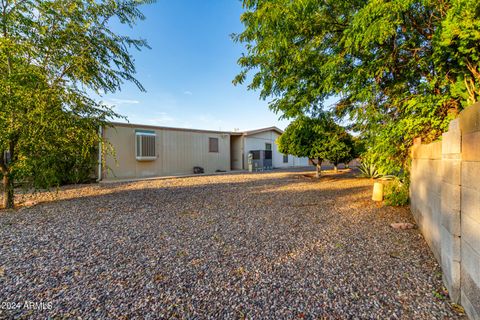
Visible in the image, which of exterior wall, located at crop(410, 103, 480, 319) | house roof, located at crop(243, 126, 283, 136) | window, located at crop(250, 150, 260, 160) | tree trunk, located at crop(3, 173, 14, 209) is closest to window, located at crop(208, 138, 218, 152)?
house roof, located at crop(243, 126, 283, 136)

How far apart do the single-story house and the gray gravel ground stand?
197 inches

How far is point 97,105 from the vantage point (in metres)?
5.11

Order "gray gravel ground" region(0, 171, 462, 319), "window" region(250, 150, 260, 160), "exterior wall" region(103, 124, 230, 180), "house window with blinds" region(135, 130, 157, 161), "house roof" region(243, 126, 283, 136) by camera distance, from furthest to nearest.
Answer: "house roof" region(243, 126, 283, 136) → "window" region(250, 150, 260, 160) → "house window with blinds" region(135, 130, 157, 161) → "exterior wall" region(103, 124, 230, 180) → "gray gravel ground" region(0, 171, 462, 319)

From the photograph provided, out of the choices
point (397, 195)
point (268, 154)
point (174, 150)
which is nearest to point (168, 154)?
point (174, 150)

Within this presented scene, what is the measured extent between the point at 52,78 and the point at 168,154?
757 cm

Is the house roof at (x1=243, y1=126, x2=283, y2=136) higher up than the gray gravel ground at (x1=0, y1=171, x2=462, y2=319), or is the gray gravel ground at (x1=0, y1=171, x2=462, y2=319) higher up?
the house roof at (x1=243, y1=126, x2=283, y2=136)

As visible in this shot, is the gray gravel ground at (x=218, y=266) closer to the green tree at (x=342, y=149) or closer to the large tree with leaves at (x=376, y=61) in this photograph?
the large tree with leaves at (x=376, y=61)

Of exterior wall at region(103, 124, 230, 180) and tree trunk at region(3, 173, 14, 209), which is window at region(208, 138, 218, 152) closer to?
exterior wall at region(103, 124, 230, 180)

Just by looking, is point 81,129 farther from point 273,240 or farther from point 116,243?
point 273,240

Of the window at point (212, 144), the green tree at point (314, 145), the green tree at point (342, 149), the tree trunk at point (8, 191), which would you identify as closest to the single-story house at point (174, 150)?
the window at point (212, 144)

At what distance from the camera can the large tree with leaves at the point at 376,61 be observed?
304 cm

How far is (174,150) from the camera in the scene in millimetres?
12391

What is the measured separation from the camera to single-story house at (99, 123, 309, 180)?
10.3m

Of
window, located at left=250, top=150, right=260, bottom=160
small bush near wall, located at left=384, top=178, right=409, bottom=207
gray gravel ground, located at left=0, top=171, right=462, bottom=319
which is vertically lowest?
gray gravel ground, located at left=0, top=171, right=462, bottom=319
